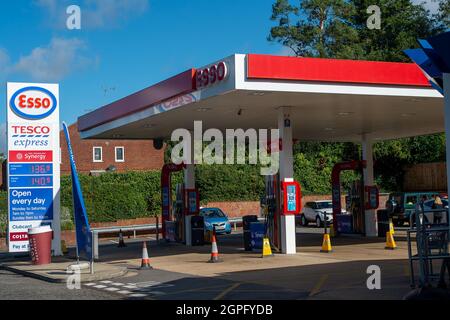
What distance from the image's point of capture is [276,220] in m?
19.9

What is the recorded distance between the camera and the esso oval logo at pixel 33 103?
21.6 metres

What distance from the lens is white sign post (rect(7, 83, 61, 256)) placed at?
2108 centimetres

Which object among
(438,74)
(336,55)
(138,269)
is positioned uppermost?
(336,55)

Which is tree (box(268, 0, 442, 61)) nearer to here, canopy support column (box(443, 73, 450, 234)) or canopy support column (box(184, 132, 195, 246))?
canopy support column (box(184, 132, 195, 246))

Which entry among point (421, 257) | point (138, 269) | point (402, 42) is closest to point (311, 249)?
point (138, 269)

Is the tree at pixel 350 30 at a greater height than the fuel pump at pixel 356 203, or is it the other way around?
the tree at pixel 350 30

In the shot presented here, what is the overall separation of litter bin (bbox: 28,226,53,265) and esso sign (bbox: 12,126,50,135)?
401 centimetres

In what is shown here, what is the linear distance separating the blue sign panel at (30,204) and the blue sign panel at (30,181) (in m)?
0.16

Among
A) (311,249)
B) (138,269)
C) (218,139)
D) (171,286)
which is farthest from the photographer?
(218,139)

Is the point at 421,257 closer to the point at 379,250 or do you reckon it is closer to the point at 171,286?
the point at 171,286

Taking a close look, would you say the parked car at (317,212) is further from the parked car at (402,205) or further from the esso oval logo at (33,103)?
the esso oval logo at (33,103)

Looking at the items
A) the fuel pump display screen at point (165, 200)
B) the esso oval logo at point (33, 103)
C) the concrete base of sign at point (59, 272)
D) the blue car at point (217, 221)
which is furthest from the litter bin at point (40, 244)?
the blue car at point (217, 221)

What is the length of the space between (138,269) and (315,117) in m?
8.51
